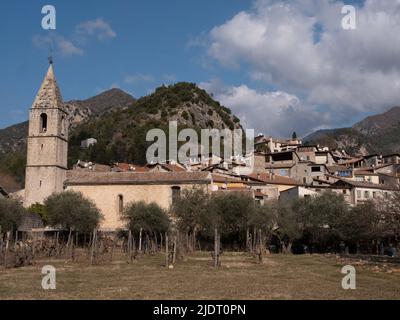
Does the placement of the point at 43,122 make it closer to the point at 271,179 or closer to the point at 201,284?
the point at 271,179

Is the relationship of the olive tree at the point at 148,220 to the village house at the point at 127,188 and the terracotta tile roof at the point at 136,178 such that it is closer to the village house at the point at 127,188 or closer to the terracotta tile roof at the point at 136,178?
the village house at the point at 127,188

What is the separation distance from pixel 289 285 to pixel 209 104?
10871cm

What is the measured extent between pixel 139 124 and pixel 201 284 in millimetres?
92966

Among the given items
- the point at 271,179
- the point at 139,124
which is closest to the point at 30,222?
the point at 271,179

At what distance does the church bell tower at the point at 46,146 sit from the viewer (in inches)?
2016

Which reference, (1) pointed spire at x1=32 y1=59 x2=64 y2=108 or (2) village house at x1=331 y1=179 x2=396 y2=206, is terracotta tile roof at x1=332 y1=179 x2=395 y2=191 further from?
(1) pointed spire at x1=32 y1=59 x2=64 y2=108

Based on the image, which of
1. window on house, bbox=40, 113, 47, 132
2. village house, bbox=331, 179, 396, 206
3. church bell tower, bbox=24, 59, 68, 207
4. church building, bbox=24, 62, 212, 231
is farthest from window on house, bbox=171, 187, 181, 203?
village house, bbox=331, 179, 396, 206

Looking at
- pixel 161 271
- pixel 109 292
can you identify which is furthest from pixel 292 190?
pixel 109 292

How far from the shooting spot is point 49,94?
53875 millimetres

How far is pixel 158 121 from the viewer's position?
10938 cm

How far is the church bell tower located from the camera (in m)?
51.2


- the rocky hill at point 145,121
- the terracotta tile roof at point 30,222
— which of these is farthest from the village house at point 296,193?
the rocky hill at point 145,121

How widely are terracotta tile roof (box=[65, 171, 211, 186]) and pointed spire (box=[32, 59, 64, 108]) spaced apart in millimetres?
7597
